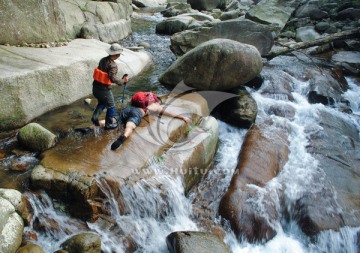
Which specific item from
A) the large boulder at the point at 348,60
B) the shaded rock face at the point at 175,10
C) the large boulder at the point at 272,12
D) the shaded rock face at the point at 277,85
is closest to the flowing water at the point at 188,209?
the shaded rock face at the point at 277,85

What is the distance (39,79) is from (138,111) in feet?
7.59

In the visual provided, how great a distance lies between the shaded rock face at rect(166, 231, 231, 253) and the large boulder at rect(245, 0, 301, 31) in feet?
44.9

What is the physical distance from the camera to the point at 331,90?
9727mm

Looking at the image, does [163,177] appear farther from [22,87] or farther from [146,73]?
[146,73]

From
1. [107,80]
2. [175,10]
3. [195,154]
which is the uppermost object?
[107,80]

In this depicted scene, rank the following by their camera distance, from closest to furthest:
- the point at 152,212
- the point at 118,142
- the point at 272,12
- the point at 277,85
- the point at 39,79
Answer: the point at 152,212
the point at 118,142
the point at 39,79
the point at 277,85
the point at 272,12

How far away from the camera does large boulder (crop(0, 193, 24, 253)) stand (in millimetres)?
3762

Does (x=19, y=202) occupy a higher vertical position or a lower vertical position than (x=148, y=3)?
higher

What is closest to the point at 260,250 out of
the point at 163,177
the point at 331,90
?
the point at 163,177

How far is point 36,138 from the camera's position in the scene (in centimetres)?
537

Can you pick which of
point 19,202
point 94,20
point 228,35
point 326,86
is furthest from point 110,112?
point 94,20

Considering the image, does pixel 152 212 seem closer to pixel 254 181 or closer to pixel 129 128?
pixel 129 128

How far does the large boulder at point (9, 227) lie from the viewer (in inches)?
148

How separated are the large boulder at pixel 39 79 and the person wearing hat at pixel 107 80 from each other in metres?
1.58
